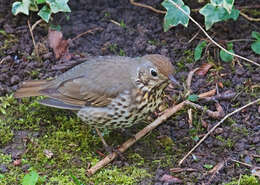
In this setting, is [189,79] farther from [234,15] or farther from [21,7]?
[21,7]

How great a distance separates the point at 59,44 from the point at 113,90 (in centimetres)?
131

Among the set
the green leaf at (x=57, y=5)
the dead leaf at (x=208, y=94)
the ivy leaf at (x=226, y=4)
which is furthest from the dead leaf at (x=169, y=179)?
the green leaf at (x=57, y=5)

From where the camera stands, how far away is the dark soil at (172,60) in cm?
404

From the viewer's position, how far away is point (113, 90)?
4.01m

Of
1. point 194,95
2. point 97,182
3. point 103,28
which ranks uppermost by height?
point 103,28

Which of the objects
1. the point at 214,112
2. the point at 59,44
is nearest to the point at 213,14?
the point at 214,112

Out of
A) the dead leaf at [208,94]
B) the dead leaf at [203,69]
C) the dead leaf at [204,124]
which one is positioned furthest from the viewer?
the dead leaf at [203,69]

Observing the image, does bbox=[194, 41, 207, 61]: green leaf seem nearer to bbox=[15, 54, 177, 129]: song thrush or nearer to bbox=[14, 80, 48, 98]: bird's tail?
bbox=[15, 54, 177, 129]: song thrush

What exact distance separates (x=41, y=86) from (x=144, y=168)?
1.23 meters

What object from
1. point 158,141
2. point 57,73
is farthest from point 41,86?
point 158,141

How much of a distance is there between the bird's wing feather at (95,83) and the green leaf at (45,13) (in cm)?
79

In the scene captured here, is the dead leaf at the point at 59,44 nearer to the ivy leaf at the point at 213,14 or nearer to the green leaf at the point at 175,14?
the green leaf at the point at 175,14

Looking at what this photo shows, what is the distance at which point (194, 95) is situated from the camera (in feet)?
14.8

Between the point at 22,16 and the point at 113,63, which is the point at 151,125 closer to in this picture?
the point at 113,63
